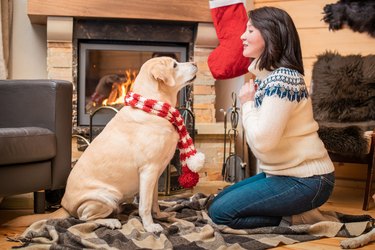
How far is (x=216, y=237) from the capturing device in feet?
6.19

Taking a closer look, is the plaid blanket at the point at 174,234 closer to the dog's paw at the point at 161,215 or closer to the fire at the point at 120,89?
the dog's paw at the point at 161,215

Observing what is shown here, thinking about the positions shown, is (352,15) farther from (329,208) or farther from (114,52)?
(114,52)

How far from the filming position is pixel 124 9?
3.40 meters

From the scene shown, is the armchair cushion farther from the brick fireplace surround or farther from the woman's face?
the brick fireplace surround

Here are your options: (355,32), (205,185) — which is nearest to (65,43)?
(205,185)

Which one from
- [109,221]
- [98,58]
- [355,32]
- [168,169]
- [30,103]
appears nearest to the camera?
[109,221]

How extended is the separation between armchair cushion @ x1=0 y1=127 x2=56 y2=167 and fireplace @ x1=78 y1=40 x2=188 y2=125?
1.29 metres

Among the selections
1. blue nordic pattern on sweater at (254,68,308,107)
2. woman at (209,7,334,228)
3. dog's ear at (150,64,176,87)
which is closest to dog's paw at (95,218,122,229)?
woman at (209,7,334,228)

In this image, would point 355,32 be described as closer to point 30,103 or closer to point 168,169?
point 168,169

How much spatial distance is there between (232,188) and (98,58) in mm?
1884

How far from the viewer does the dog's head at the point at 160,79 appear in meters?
2.00

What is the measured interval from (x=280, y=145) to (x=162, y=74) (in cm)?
54

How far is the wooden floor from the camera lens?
73.4 inches

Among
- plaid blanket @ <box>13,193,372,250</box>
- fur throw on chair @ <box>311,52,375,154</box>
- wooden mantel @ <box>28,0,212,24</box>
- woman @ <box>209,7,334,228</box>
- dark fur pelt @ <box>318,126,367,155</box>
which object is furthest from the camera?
wooden mantel @ <box>28,0,212,24</box>
